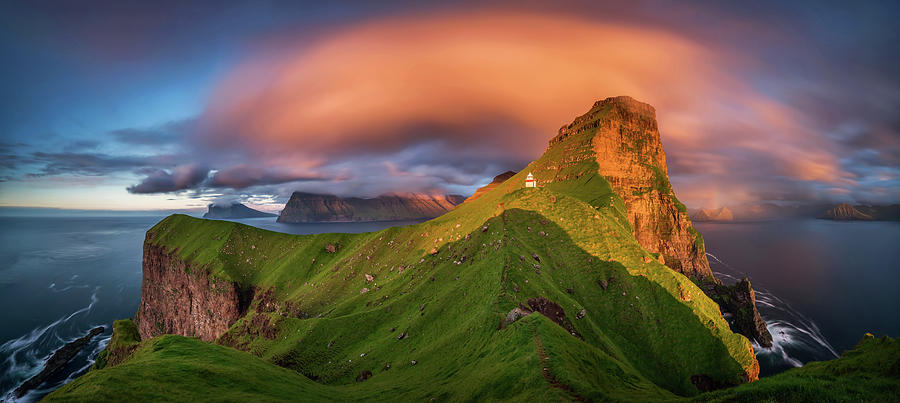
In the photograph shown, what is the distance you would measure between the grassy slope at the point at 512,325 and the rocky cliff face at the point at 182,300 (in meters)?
38.3

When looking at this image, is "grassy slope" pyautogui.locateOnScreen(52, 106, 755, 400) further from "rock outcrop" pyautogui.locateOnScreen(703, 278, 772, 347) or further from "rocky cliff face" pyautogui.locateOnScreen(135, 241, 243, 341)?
"rock outcrop" pyautogui.locateOnScreen(703, 278, 772, 347)

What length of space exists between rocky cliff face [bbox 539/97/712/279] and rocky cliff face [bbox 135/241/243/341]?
150 metres

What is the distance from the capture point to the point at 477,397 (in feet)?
86.9

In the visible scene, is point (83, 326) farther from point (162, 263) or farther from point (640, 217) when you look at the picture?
point (640, 217)

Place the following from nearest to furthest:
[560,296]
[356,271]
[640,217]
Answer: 1. [560,296]
2. [356,271]
3. [640,217]

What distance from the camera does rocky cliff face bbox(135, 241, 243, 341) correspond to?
104688mm

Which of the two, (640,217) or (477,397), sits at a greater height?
(640,217)

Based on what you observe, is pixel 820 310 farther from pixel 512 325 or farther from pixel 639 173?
pixel 512 325

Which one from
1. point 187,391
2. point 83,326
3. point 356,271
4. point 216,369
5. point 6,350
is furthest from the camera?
point 83,326

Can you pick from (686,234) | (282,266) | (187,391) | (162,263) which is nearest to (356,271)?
(282,266)

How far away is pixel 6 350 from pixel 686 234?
297 metres

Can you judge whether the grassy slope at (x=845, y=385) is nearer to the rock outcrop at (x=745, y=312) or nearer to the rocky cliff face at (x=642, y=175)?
the rocky cliff face at (x=642, y=175)

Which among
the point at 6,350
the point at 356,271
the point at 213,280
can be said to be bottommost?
the point at 6,350

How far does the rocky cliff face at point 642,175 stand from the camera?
134 metres
